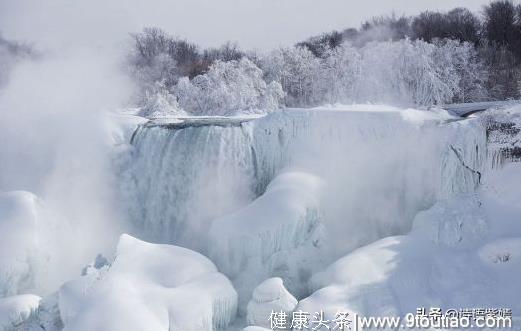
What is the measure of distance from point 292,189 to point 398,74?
60.9 ft

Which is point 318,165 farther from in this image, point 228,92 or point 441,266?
point 228,92

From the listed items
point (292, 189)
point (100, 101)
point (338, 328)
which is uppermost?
point (100, 101)

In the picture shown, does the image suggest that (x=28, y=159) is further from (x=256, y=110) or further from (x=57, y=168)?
(x=256, y=110)

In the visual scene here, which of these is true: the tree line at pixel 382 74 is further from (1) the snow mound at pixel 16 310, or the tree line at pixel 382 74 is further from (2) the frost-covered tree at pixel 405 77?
(1) the snow mound at pixel 16 310

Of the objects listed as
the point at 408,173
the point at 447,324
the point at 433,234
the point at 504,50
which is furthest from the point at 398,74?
the point at 447,324

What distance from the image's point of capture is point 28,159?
38.5ft

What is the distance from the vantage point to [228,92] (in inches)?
1069

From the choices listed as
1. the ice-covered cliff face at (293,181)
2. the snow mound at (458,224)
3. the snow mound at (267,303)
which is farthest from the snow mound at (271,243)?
the snow mound at (458,224)

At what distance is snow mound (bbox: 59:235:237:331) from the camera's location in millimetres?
6344

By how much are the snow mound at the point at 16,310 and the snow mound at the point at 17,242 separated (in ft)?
2.58

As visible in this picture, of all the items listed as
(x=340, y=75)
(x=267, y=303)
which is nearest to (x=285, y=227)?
(x=267, y=303)

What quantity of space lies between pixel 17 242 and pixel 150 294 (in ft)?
11.2

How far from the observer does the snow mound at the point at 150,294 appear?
6.34 metres

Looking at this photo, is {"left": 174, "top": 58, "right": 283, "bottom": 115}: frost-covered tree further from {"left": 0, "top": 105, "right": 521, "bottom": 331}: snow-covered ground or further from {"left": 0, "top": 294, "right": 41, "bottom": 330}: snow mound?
{"left": 0, "top": 294, "right": 41, "bottom": 330}: snow mound
